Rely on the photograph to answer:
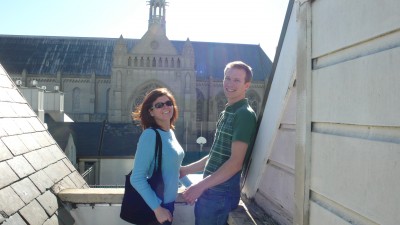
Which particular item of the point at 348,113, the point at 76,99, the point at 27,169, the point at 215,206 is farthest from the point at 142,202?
the point at 76,99

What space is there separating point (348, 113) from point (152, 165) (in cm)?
149

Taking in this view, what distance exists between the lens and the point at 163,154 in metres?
2.50

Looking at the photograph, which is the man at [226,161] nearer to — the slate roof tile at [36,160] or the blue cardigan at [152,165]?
the blue cardigan at [152,165]

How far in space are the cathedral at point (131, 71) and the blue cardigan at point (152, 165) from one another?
28681 millimetres

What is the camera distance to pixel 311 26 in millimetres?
1594

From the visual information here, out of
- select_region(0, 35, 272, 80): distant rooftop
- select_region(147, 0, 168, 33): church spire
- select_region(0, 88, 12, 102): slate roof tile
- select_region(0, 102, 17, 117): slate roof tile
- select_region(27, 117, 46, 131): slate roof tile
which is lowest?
select_region(27, 117, 46, 131): slate roof tile

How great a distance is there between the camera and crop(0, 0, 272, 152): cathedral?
31.4m

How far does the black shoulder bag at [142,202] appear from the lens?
2.49 metres

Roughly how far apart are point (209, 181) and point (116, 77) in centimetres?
2961

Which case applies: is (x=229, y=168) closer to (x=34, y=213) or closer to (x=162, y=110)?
(x=162, y=110)

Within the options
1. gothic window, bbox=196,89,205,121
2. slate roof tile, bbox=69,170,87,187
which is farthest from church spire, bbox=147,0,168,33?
slate roof tile, bbox=69,170,87,187

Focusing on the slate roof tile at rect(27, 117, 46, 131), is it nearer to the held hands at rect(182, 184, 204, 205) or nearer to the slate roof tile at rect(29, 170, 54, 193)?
the slate roof tile at rect(29, 170, 54, 193)

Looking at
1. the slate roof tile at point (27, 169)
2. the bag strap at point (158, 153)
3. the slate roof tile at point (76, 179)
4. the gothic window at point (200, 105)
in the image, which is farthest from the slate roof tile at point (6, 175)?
the gothic window at point (200, 105)

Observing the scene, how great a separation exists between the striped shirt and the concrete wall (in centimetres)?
82
